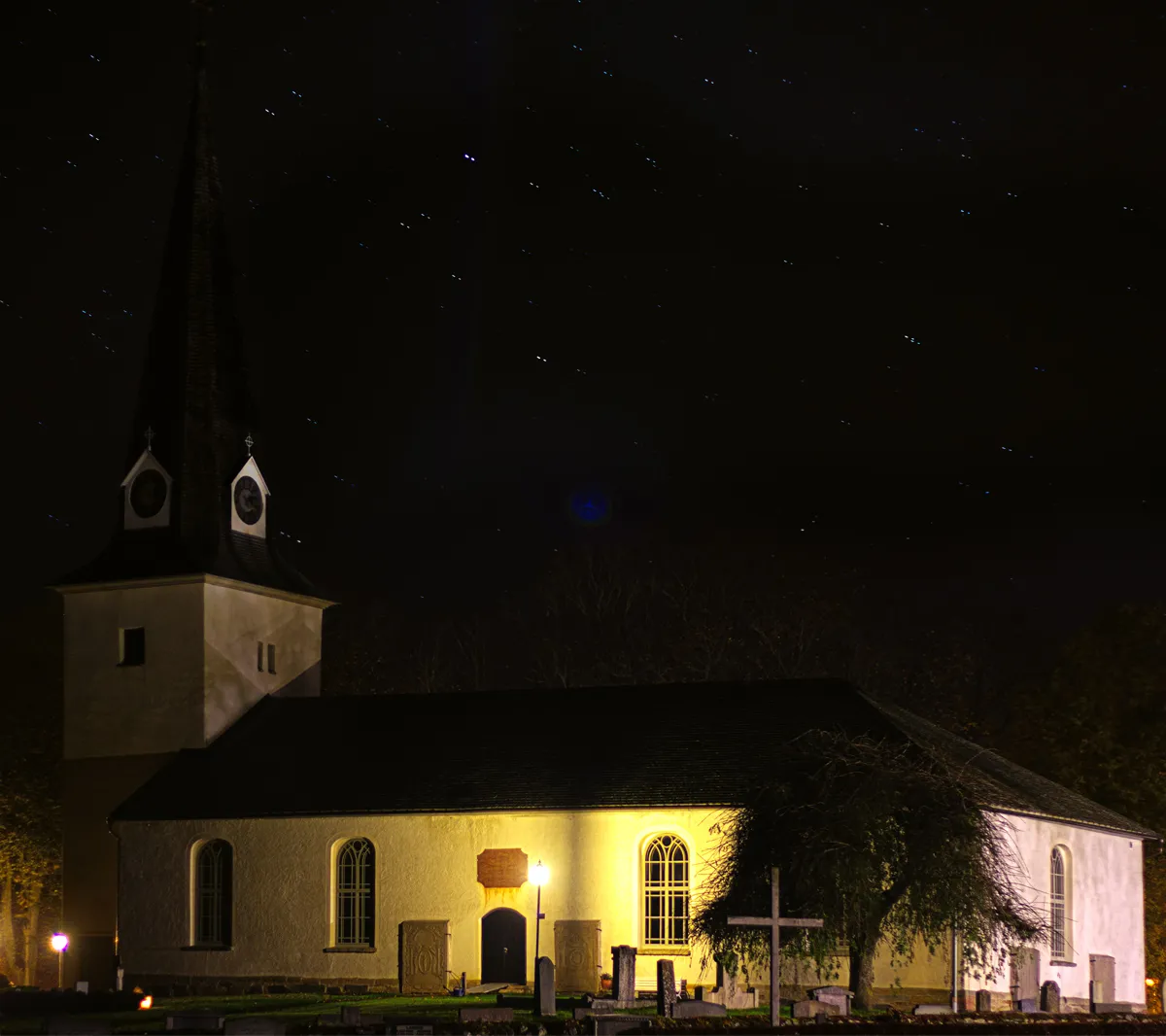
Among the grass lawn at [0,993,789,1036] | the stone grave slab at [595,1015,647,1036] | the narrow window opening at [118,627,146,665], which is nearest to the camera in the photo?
the stone grave slab at [595,1015,647,1036]

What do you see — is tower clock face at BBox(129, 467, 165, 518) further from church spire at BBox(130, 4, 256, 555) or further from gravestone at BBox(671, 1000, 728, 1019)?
gravestone at BBox(671, 1000, 728, 1019)

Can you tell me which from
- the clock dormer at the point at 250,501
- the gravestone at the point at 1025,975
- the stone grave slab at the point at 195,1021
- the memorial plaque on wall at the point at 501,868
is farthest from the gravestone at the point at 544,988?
the clock dormer at the point at 250,501

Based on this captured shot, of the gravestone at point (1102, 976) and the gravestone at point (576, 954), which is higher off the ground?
the gravestone at point (576, 954)

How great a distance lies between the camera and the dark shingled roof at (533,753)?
44.3 meters

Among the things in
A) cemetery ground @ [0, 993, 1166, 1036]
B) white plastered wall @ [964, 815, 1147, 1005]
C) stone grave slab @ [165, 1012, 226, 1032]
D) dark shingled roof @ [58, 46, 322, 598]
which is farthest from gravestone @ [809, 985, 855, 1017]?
dark shingled roof @ [58, 46, 322, 598]

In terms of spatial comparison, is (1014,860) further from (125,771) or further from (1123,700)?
(125,771)

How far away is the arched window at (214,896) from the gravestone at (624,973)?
15.4 meters

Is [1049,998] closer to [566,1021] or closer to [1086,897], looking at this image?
[1086,897]

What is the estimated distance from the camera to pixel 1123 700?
5628cm

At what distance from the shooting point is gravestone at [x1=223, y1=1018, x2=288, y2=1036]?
28766 mm

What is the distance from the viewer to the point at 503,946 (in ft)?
146

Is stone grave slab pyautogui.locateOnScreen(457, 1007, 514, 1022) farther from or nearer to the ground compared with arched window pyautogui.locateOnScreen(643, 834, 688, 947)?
nearer to the ground

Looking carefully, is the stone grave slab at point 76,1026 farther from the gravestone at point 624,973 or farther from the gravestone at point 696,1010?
the gravestone at point 624,973

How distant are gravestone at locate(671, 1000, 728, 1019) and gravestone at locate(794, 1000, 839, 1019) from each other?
1235 mm
